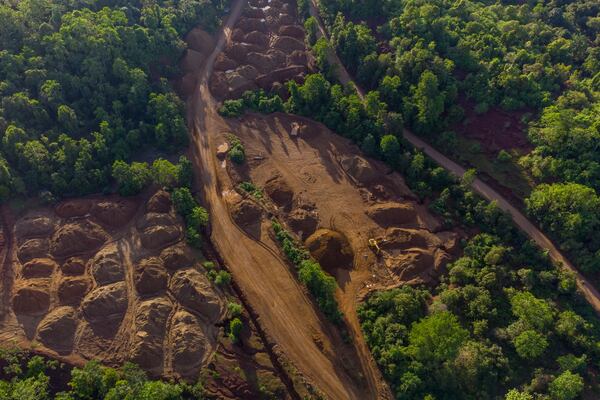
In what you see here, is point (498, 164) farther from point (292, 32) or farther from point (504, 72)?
point (292, 32)

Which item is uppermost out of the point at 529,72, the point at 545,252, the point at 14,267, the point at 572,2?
the point at 572,2

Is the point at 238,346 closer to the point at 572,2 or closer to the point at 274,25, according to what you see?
the point at 274,25

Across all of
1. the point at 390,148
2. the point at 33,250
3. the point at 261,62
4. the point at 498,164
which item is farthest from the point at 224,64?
the point at 498,164

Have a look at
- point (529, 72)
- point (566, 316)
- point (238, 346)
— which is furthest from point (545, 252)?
point (238, 346)

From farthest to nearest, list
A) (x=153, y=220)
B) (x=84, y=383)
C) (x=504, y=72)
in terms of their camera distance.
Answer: (x=504, y=72)
(x=153, y=220)
(x=84, y=383)

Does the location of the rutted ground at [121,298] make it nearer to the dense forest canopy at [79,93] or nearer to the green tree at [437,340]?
the dense forest canopy at [79,93]

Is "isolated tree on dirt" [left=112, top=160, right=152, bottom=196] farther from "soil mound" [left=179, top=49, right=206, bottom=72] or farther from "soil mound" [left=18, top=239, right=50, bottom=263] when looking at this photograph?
"soil mound" [left=179, top=49, right=206, bottom=72]

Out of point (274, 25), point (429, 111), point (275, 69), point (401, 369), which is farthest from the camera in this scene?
point (274, 25)
